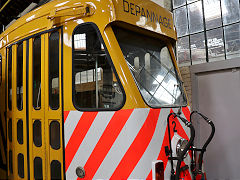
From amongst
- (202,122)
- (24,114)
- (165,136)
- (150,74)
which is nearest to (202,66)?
(202,122)

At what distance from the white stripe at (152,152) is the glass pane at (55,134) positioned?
830 mm

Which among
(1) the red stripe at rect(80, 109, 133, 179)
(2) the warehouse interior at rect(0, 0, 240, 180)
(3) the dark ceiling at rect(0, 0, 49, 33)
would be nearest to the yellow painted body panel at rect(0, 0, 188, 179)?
(1) the red stripe at rect(80, 109, 133, 179)

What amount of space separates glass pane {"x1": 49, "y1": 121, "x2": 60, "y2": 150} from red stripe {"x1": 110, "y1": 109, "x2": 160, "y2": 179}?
0.68 meters

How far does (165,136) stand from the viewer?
2334 millimetres

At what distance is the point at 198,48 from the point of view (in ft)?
15.5

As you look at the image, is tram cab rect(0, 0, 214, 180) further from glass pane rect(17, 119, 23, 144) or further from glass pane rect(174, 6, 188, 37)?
glass pane rect(174, 6, 188, 37)

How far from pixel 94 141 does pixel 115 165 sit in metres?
0.29

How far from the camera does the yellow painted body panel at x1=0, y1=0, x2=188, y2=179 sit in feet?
7.39

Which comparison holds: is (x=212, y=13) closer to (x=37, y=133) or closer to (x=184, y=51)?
(x=184, y=51)

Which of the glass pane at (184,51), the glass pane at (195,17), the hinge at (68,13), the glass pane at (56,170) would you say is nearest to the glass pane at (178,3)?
the glass pane at (195,17)

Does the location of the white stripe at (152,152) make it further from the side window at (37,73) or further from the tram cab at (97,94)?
the side window at (37,73)

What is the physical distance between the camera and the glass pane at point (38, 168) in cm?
260

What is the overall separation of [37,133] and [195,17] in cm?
370

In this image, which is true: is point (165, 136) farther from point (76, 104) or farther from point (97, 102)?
point (76, 104)
